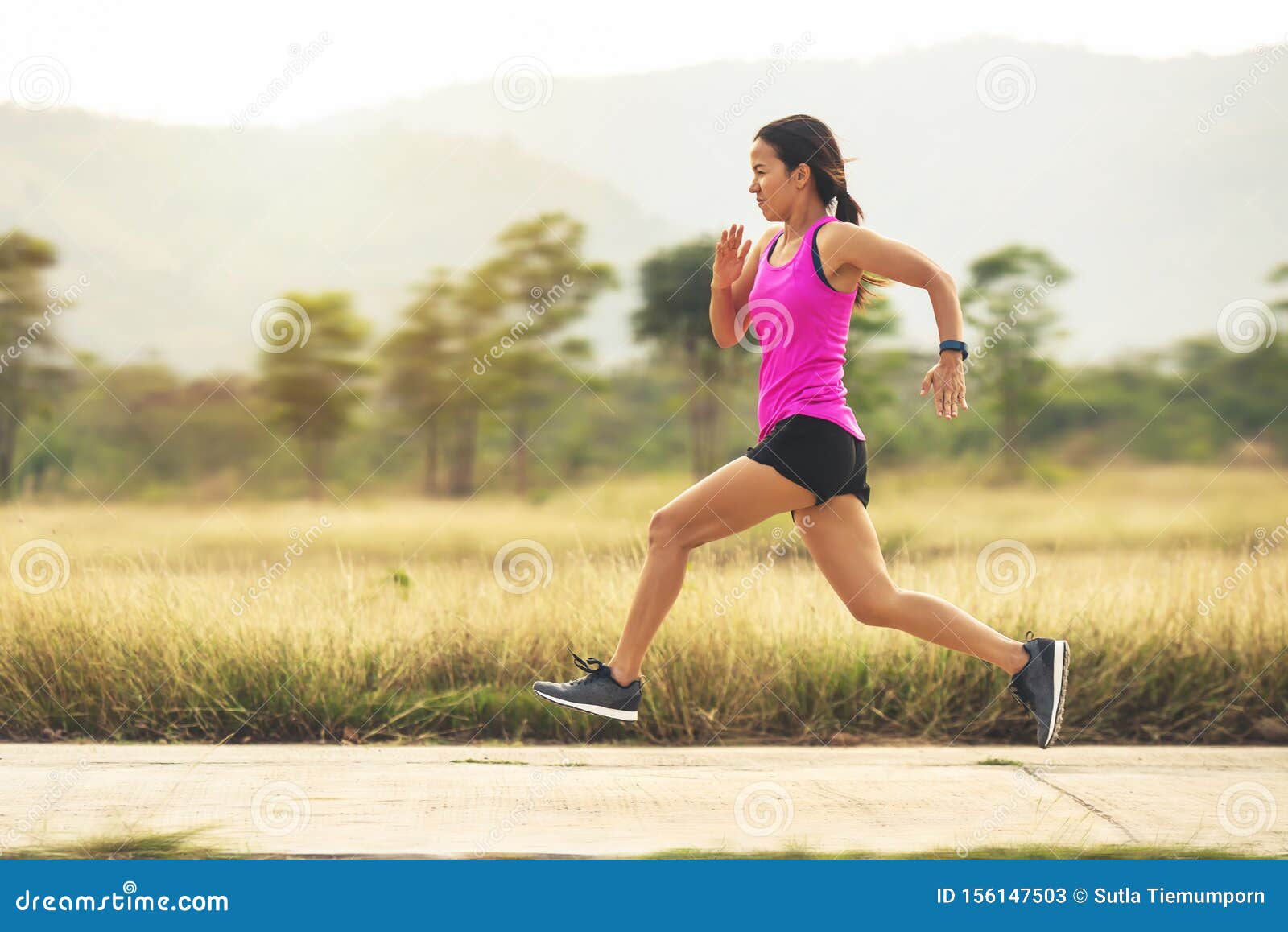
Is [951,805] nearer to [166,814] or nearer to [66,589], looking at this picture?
[166,814]

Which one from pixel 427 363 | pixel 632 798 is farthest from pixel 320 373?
pixel 632 798

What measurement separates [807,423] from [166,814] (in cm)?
241

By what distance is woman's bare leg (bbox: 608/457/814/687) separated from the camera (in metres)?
3.92

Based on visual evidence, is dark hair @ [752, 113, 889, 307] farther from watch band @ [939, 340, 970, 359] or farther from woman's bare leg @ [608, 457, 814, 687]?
woman's bare leg @ [608, 457, 814, 687]

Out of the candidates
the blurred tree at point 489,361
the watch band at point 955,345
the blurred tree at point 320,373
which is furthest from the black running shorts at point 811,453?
the blurred tree at point 320,373

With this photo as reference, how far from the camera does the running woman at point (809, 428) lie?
3920mm

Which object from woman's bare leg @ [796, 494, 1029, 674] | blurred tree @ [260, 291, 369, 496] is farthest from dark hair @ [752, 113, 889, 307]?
blurred tree @ [260, 291, 369, 496]

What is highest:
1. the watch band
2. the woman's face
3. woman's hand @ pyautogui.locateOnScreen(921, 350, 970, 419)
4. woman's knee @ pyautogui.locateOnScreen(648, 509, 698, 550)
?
the woman's face

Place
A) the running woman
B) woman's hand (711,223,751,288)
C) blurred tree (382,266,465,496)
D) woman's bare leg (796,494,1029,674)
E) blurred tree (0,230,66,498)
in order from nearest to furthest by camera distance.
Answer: the running woman < woman's bare leg (796,494,1029,674) < woman's hand (711,223,751,288) < blurred tree (0,230,66,498) < blurred tree (382,266,465,496)

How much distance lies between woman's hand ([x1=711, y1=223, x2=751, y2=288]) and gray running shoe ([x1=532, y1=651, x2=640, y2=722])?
1.33 metres

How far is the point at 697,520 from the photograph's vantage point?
3973 mm

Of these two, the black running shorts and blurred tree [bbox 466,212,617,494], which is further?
blurred tree [bbox 466,212,617,494]

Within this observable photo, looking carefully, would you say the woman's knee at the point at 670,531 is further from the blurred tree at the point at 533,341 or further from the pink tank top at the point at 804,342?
the blurred tree at the point at 533,341

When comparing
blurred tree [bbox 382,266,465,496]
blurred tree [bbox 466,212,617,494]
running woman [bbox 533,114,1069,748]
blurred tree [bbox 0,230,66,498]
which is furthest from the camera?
blurred tree [bbox 382,266,465,496]
